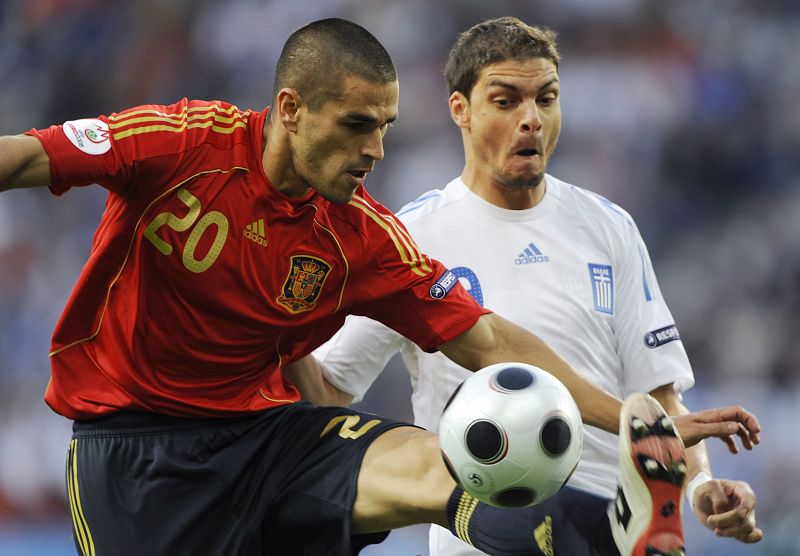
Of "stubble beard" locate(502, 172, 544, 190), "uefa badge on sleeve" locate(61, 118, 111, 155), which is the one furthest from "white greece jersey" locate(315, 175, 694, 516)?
"uefa badge on sleeve" locate(61, 118, 111, 155)

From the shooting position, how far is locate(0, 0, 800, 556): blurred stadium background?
28.5ft

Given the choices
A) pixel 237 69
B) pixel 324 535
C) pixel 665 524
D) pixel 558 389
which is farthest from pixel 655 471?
pixel 237 69

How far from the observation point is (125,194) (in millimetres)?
3840

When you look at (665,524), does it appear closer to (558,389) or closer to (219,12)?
(558,389)

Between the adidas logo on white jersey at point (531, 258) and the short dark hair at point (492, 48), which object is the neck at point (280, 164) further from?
the short dark hair at point (492, 48)

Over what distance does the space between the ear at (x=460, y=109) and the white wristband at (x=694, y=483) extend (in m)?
1.69

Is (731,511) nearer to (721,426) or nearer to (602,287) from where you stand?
(721,426)

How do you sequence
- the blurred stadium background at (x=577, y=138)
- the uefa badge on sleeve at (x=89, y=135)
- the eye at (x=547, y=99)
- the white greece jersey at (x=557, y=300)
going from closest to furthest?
1. the uefa badge on sleeve at (x=89, y=135)
2. the white greece jersey at (x=557, y=300)
3. the eye at (x=547, y=99)
4. the blurred stadium background at (x=577, y=138)

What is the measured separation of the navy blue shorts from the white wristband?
1.09 meters

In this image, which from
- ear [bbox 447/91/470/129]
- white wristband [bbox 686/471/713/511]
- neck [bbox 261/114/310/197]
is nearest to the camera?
neck [bbox 261/114/310/197]

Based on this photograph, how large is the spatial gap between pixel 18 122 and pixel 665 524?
867 centimetres

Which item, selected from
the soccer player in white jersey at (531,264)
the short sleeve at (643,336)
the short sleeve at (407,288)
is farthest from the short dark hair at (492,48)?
the short sleeve at (407,288)

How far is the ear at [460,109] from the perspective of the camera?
16.8ft

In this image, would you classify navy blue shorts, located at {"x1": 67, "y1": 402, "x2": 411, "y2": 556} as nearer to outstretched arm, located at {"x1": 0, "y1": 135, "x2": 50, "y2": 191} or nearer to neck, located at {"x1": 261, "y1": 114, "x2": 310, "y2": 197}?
neck, located at {"x1": 261, "y1": 114, "x2": 310, "y2": 197}
